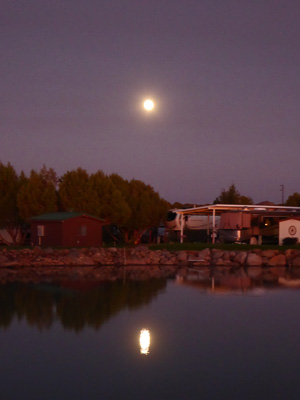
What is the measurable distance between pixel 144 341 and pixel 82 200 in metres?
24.3

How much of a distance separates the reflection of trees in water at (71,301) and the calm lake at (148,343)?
3 centimetres

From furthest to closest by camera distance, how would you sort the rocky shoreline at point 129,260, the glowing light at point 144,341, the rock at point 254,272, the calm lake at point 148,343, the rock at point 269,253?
the rock at point 269,253 → the rocky shoreline at point 129,260 → the rock at point 254,272 → the glowing light at point 144,341 → the calm lake at point 148,343

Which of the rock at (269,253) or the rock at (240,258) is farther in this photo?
the rock at (269,253)

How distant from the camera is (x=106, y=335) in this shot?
427 inches

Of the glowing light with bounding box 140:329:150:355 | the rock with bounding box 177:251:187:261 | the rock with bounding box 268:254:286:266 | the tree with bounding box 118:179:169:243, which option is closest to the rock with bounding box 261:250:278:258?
the rock with bounding box 268:254:286:266

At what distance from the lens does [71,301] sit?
14711mm

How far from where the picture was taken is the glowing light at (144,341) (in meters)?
9.62

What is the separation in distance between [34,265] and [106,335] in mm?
13971

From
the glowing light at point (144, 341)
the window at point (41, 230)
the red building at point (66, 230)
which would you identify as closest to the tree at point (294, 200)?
the red building at point (66, 230)

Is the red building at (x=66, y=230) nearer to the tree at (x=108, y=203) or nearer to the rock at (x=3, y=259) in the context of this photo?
the tree at (x=108, y=203)

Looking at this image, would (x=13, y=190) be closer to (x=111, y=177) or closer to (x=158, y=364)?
(x=111, y=177)

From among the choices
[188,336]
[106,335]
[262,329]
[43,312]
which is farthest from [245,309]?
[43,312]

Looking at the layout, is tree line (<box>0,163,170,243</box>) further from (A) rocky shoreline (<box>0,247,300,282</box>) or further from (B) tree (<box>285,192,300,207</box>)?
(B) tree (<box>285,192,300,207</box>)

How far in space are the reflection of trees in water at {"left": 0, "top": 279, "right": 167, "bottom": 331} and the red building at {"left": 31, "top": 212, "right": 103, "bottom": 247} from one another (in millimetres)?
10602
